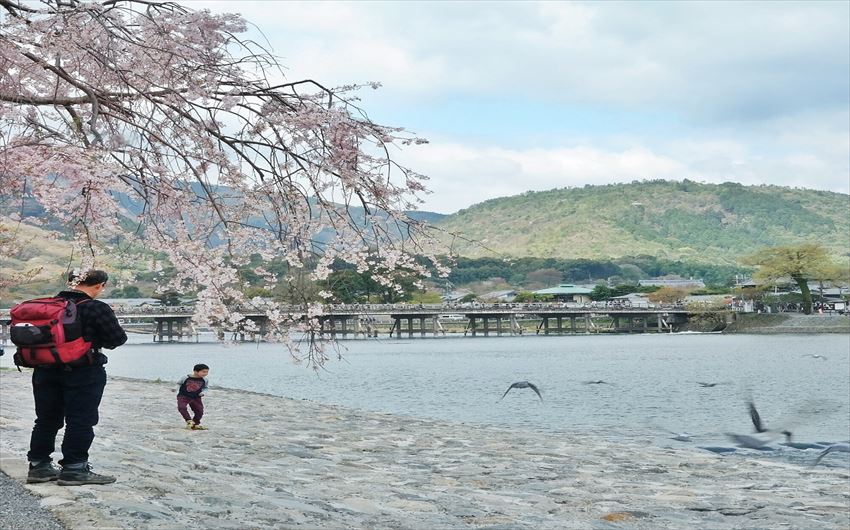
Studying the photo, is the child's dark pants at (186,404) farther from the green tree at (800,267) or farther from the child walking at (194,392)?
the green tree at (800,267)

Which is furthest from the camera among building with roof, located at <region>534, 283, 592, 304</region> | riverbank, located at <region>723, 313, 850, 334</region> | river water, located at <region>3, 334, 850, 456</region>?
building with roof, located at <region>534, 283, 592, 304</region>

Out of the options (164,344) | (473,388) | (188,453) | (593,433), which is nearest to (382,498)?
(188,453)

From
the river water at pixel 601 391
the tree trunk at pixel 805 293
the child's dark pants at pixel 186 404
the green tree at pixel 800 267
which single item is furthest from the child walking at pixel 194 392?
the tree trunk at pixel 805 293

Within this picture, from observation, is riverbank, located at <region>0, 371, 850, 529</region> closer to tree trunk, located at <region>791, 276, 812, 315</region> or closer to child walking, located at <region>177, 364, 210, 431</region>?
child walking, located at <region>177, 364, 210, 431</region>

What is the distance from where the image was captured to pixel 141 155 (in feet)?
17.7

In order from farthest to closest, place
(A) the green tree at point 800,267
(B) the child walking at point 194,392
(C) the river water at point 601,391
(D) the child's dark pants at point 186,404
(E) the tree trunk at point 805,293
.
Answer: (E) the tree trunk at point 805,293, (A) the green tree at point 800,267, (C) the river water at point 601,391, (D) the child's dark pants at point 186,404, (B) the child walking at point 194,392

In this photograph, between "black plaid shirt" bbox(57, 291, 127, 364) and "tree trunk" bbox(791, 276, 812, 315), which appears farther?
"tree trunk" bbox(791, 276, 812, 315)

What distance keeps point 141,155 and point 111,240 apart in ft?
5.56

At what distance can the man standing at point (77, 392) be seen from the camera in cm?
647

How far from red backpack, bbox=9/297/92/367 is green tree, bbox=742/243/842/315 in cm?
11960

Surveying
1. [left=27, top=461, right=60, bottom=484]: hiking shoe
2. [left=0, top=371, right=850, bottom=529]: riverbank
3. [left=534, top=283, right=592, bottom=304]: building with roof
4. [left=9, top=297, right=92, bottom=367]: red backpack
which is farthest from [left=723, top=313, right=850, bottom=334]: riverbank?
[left=9, top=297, right=92, bottom=367]: red backpack

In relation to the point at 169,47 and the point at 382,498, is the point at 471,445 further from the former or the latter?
the point at 169,47

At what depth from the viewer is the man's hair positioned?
256 inches

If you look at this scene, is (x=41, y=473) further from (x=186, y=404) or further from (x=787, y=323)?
(x=787, y=323)
